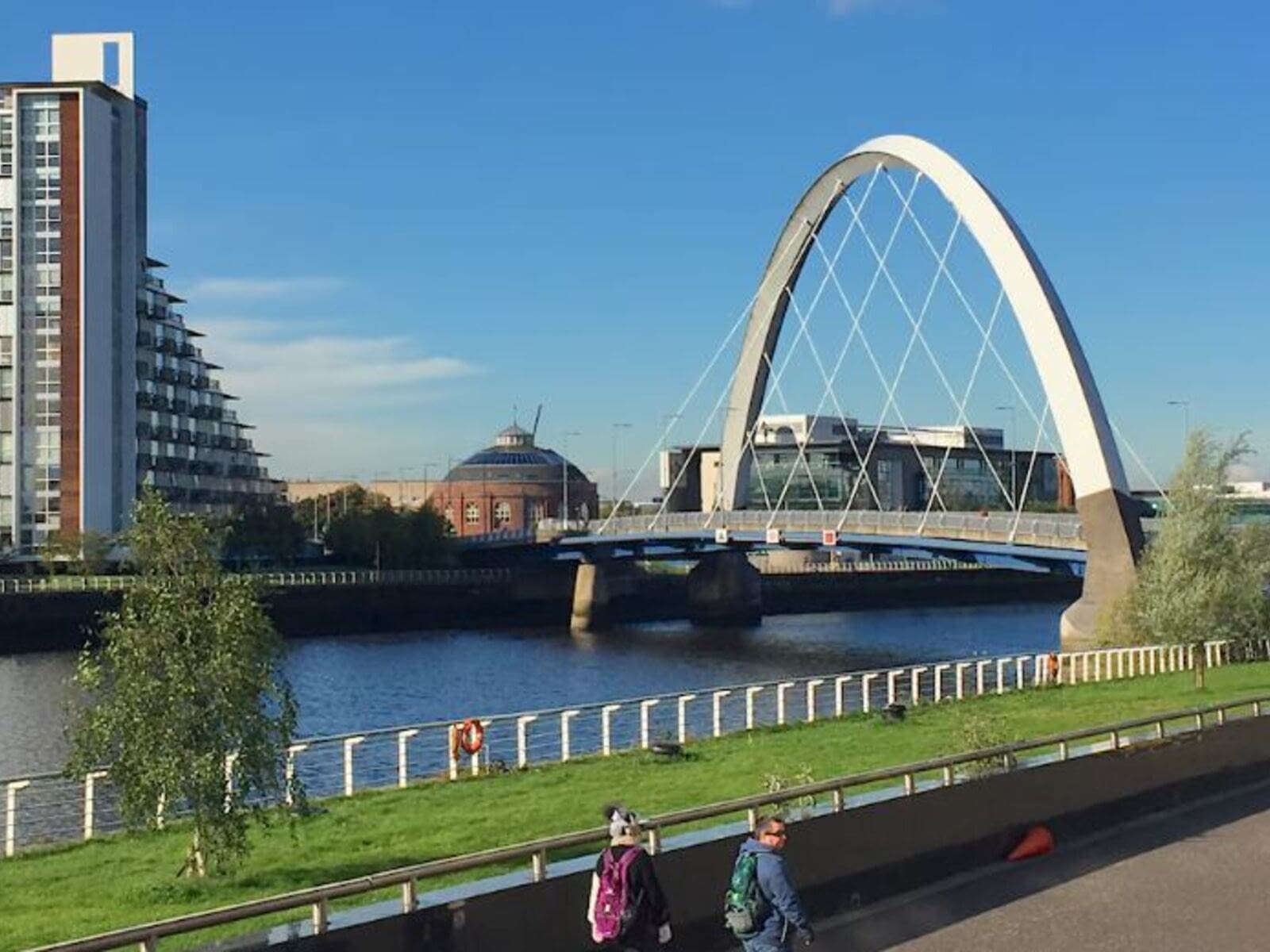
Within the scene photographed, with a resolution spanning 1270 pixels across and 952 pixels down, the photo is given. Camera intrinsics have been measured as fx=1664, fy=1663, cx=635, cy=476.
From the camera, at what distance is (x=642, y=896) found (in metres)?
11.1

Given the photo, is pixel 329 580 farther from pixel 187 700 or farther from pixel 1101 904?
pixel 1101 904

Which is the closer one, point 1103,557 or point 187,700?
point 187,700

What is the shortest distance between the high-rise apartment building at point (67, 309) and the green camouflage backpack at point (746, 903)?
4097 inches

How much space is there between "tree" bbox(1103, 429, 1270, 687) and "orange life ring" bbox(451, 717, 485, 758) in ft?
79.5

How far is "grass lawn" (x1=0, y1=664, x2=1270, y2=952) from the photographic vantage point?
16.8 metres

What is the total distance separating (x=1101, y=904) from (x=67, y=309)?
110210 mm

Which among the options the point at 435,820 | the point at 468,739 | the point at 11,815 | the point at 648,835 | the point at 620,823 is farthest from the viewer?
the point at 468,739

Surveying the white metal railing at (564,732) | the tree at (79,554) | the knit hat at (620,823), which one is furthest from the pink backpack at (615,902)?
the tree at (79,554)

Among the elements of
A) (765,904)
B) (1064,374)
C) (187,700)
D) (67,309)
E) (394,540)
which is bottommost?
(765,904)

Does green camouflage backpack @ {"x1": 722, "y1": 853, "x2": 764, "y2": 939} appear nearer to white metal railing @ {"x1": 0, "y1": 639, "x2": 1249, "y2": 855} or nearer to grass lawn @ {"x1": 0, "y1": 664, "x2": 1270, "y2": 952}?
grass lawn @ {"x1": 0, "y1": 664, "x2": 1270, "y2": 952}

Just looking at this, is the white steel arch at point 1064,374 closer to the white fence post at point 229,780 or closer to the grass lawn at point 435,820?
the grass lawn at point 435,820

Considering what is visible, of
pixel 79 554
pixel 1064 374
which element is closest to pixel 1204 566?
pixel 1064 374

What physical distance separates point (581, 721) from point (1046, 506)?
141 m

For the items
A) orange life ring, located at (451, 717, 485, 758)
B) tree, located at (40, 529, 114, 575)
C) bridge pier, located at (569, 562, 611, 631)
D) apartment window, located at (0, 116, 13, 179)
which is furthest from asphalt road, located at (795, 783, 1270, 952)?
apartment window, located at (0, 116, 13, 179)
